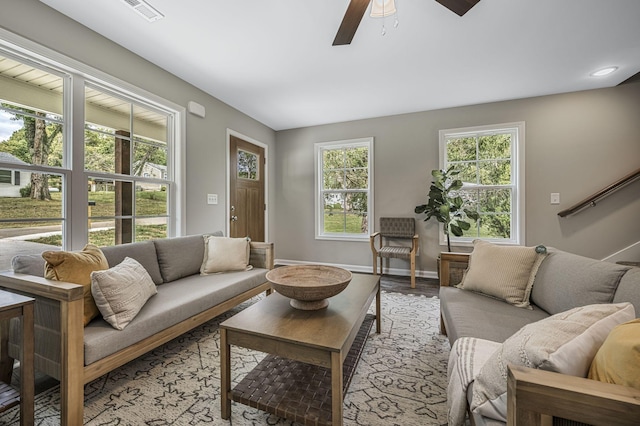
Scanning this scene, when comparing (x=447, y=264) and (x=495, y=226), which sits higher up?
(x=495, y=226)

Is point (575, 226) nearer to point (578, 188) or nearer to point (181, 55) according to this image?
point (578, 188)

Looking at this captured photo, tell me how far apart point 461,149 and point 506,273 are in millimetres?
2760

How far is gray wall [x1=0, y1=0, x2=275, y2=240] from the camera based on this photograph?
1904 mm

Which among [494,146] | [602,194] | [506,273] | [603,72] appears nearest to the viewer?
[506,273]

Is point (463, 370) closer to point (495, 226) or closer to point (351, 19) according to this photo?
point (351, 19)

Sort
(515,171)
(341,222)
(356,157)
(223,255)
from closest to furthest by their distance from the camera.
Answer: (223,255), (515,171), (356,157), (341,222)

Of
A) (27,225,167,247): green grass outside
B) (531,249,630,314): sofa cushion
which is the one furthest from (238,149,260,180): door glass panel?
(531,249,630,314): sofa cushion

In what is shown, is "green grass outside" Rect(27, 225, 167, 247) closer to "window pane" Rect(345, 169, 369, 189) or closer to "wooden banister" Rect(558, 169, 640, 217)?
"window pane" Rect(345, 169, 369, 189)

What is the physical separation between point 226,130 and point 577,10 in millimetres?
3712

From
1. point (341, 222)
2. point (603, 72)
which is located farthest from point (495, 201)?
point (341, 222)

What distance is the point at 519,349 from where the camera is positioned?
76cm

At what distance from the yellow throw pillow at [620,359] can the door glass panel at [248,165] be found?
13.3 feet

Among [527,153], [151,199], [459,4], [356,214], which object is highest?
[459,4]

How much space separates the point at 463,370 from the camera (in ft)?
3.26
